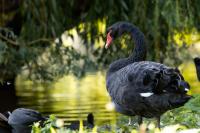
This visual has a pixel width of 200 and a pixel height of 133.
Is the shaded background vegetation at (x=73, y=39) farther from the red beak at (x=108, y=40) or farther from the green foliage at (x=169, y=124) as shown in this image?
the red beak at (x=108, y=40)

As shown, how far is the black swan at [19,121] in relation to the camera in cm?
748

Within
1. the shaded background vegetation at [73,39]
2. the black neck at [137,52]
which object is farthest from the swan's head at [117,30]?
the shaded background vegetation at [73,39]

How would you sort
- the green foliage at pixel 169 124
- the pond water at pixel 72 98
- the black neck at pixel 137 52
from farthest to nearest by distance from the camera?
the pond water at pixel 72 98, the black neck at pixel 137 52, the green foliage at pixel 169 124

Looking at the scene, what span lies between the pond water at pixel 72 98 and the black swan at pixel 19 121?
11.0 ft

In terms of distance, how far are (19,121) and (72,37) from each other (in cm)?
546

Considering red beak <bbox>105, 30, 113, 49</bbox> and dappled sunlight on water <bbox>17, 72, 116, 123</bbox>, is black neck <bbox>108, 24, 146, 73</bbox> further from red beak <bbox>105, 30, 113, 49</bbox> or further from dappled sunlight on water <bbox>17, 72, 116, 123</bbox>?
dappled sunlight on water <bbox>17, 72, 116, 123</bbox>

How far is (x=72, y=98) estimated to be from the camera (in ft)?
51.3

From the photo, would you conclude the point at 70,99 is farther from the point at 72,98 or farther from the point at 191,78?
the point at 191,78

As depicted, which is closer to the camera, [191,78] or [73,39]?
[73,39]

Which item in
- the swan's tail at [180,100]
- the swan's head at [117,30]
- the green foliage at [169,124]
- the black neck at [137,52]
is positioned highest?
the swan's head at [117,30]

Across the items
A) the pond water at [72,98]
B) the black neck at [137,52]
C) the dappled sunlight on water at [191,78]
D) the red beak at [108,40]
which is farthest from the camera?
the dappled sunlight on water at [191,78]

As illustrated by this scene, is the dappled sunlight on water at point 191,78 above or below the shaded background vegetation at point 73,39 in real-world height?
below

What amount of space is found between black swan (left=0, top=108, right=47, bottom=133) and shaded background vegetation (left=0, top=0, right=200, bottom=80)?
3869 mm

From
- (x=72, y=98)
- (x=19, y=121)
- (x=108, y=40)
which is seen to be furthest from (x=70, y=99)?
(x=19, y=121)
